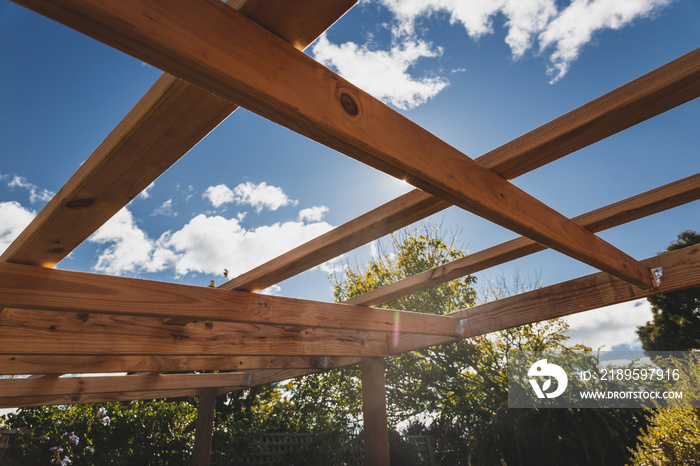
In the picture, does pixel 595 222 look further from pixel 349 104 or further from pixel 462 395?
pixel 462 395

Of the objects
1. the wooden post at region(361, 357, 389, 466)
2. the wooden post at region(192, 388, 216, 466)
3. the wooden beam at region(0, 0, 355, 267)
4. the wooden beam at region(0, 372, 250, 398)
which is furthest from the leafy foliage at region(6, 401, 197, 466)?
the wooden beam at region(0, 0, 355, 267)

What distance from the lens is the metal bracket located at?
7.73ft

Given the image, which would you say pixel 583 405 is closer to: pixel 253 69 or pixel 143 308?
pixel 143 308

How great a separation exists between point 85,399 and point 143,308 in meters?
3.46

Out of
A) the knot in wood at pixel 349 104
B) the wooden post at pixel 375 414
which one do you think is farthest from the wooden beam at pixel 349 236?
the wooden post at pixel 375 414

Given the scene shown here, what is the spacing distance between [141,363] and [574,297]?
3.38 m

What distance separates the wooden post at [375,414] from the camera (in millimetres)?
3582

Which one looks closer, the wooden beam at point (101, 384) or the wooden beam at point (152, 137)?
the wooden beam at point (152, 137)

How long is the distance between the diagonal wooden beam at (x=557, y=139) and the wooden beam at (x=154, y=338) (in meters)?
1.51

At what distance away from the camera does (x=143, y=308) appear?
6.51 feet

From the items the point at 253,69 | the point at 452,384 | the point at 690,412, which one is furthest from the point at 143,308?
the point at 452,384

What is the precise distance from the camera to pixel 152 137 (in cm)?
98

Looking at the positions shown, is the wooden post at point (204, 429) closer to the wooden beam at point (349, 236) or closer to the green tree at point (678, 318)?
the wooden beam at point (349, 236)

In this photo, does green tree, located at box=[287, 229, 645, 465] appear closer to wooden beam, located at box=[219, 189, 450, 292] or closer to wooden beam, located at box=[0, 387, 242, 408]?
wooden beam, located at box=[0, 387, 242, 408]
